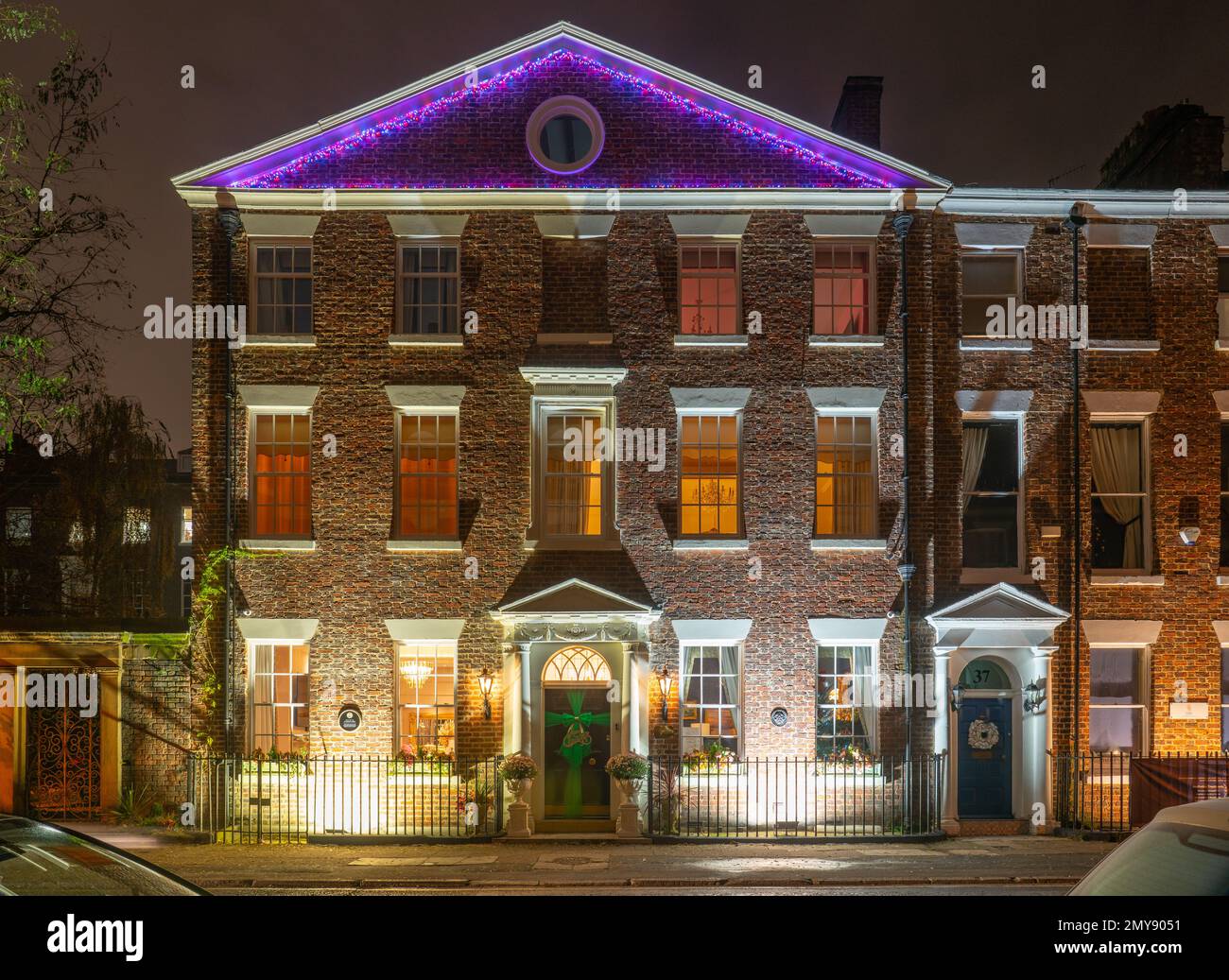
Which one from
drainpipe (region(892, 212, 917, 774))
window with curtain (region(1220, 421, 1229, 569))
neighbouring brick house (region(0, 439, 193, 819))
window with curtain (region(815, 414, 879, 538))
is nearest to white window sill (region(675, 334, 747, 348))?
window with curtain (region(815, 414, 879, 538))

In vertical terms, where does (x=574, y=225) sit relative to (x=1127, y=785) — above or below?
above

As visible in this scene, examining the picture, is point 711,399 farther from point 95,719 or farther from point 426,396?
point 95,719

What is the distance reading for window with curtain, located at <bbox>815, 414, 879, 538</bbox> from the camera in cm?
1948

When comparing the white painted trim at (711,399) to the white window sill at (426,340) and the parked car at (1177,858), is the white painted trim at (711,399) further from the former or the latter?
the parked car at (1177,858)

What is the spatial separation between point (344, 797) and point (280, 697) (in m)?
2.23

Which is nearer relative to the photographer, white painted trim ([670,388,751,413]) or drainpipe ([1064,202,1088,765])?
drainpipe ([1064,202,1088,765])

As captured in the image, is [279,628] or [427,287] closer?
[279,628]

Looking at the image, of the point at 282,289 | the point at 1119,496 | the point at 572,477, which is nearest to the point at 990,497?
the point at 1119,496

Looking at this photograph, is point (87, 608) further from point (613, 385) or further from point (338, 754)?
point (613, 385)

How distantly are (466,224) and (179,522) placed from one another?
31.1m

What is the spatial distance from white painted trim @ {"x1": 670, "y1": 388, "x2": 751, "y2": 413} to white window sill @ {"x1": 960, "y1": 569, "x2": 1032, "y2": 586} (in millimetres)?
5277

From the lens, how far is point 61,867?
4980 mm

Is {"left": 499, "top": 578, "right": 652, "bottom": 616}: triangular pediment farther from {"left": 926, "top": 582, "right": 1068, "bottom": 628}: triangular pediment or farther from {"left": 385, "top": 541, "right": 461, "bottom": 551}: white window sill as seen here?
{"left": 926, "top": 582, "right": 1068, "bottom": 628}: triangular pediment

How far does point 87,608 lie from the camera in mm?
25641
